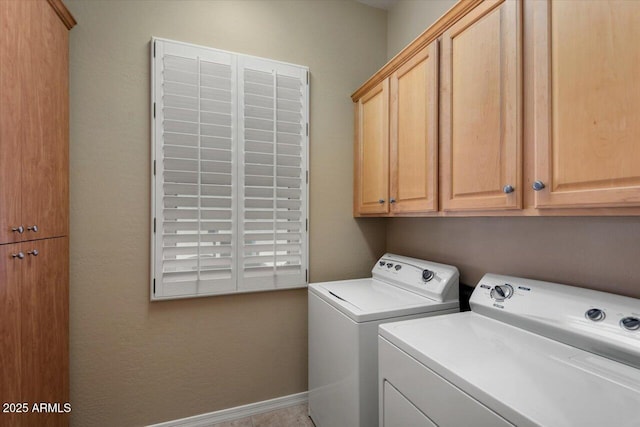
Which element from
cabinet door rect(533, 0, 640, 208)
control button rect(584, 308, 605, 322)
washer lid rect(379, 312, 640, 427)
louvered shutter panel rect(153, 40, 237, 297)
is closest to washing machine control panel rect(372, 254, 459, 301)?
washer lid rect(379, 312, 640, 427)

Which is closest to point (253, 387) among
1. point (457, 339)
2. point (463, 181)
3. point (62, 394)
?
point (62, 394)

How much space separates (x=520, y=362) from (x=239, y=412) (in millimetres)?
1748

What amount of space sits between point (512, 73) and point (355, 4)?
5.50ft

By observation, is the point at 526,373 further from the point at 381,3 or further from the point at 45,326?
the point at 381,3

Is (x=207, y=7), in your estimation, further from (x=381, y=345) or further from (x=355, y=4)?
(x=381, y=345)

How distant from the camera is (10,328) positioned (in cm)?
107

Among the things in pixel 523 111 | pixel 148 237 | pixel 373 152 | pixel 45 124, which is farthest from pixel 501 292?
pixel 45 124

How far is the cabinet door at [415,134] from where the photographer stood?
1387mm

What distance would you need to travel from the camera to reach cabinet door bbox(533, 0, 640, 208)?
74 centimetres

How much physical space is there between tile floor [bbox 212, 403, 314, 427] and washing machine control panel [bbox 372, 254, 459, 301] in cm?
104

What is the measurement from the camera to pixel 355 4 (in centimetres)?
221

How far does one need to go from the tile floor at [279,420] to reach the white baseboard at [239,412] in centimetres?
2

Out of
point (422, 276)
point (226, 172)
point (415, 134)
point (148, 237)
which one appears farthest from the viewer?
point (226, 172)

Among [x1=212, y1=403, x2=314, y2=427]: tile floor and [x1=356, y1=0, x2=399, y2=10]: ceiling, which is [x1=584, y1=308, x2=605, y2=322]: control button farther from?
[x1=356, y1=0, x2=399, y2=10]: ceiling
